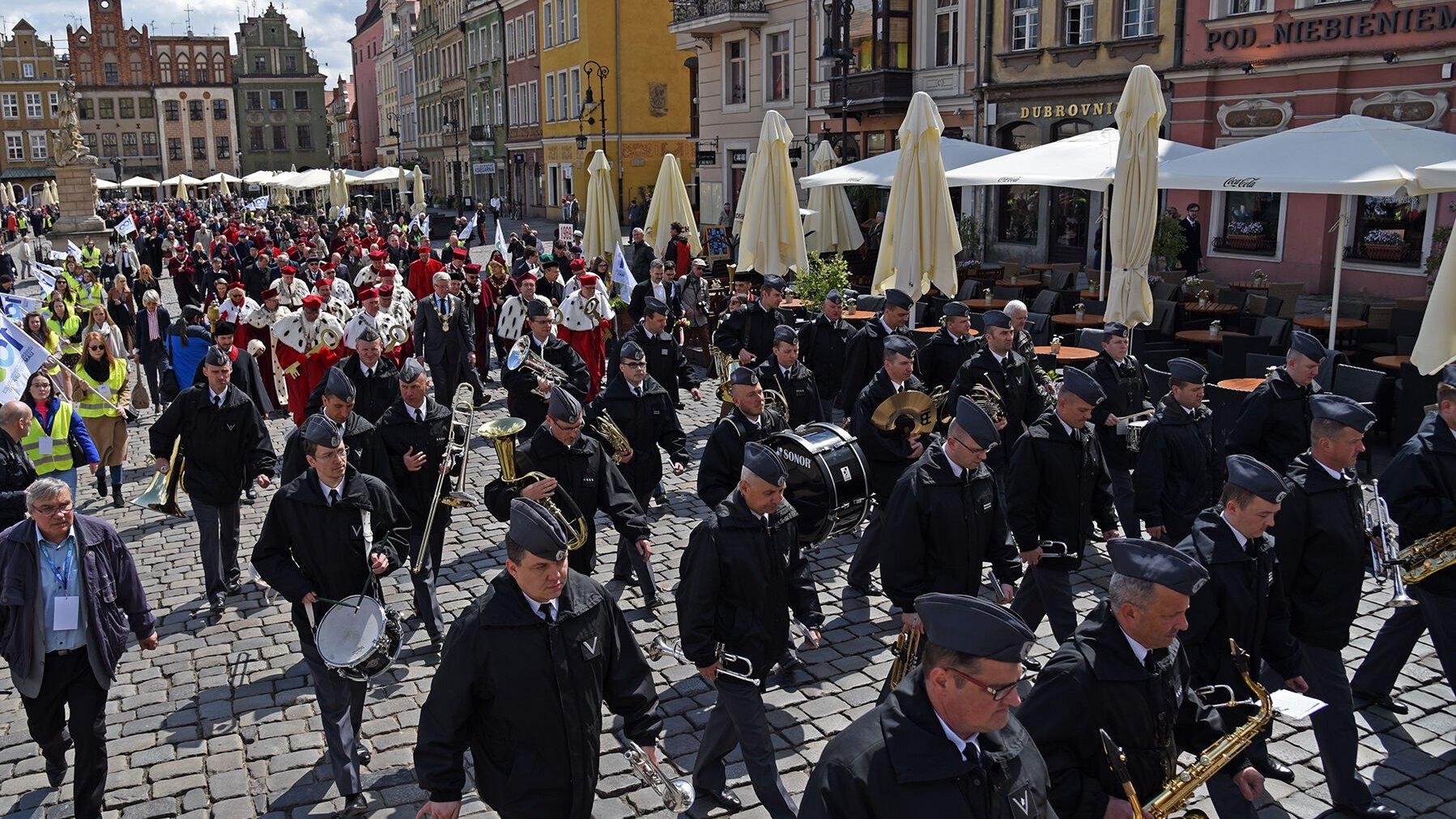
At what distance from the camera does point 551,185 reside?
58.3 m

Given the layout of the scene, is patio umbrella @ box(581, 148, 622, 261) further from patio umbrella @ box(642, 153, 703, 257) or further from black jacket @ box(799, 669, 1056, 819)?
black jacket @ box(799, 669, 1056, 819)

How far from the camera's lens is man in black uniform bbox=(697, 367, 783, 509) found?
7590 millimetres

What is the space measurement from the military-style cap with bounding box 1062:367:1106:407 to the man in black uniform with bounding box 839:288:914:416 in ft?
12.6

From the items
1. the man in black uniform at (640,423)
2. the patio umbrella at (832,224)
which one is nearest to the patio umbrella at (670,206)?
the patio umbrella at (832,224)

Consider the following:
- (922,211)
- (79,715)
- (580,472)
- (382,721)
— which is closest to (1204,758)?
(580,472)

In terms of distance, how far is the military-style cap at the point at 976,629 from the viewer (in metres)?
3.26

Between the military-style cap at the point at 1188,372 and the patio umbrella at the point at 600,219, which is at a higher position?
the patio umbrella at the point at 600,219

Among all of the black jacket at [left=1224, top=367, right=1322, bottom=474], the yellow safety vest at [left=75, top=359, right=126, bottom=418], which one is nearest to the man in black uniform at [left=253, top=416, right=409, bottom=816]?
the black jacket at [left=1224, top=367, right=1322, bottom=474]

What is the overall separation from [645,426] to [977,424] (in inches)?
143

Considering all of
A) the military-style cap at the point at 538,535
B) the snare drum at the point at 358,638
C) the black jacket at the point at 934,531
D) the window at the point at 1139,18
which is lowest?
the snare drum at the point at 358,638

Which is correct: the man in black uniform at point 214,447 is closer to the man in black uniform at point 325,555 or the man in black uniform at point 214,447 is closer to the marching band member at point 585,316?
the man in black uniform at point 325,555

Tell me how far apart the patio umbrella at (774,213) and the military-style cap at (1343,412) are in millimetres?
11218

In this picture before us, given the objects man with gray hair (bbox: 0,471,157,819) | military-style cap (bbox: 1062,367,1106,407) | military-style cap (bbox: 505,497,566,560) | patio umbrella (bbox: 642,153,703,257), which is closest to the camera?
military-style cap (bbox: 505,497,566,560)

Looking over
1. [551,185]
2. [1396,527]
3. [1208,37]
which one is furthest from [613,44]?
[1396,527]
